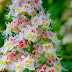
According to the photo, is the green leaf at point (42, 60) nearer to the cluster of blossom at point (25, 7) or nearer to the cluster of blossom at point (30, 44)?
the cluster of blossom at point (30, 44)

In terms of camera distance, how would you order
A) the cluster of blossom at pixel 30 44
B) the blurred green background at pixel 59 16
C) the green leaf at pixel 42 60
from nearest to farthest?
the cluster of blossom at pixel 30 44 → the green leaf at pixel 42 60 → the blurred green background at pixel 59 16

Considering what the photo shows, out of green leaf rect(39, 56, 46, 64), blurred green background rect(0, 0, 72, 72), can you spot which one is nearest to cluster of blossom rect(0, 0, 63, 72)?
green leaf rect(39, 56, 46, 64)

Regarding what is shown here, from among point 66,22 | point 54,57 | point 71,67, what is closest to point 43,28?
point 54,57

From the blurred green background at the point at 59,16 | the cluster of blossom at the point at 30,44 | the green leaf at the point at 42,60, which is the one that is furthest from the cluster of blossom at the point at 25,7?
the green leaf at the point at 42,60

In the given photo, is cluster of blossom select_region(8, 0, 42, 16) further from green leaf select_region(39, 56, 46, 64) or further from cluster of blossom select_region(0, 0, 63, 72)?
green leaf select_region(39, 56, 46, 64)

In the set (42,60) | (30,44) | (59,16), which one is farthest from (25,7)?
(59,16)

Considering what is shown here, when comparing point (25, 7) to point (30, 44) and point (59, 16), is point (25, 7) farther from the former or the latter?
point (59, 16)

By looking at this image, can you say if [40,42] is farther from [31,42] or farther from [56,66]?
[56,66]
